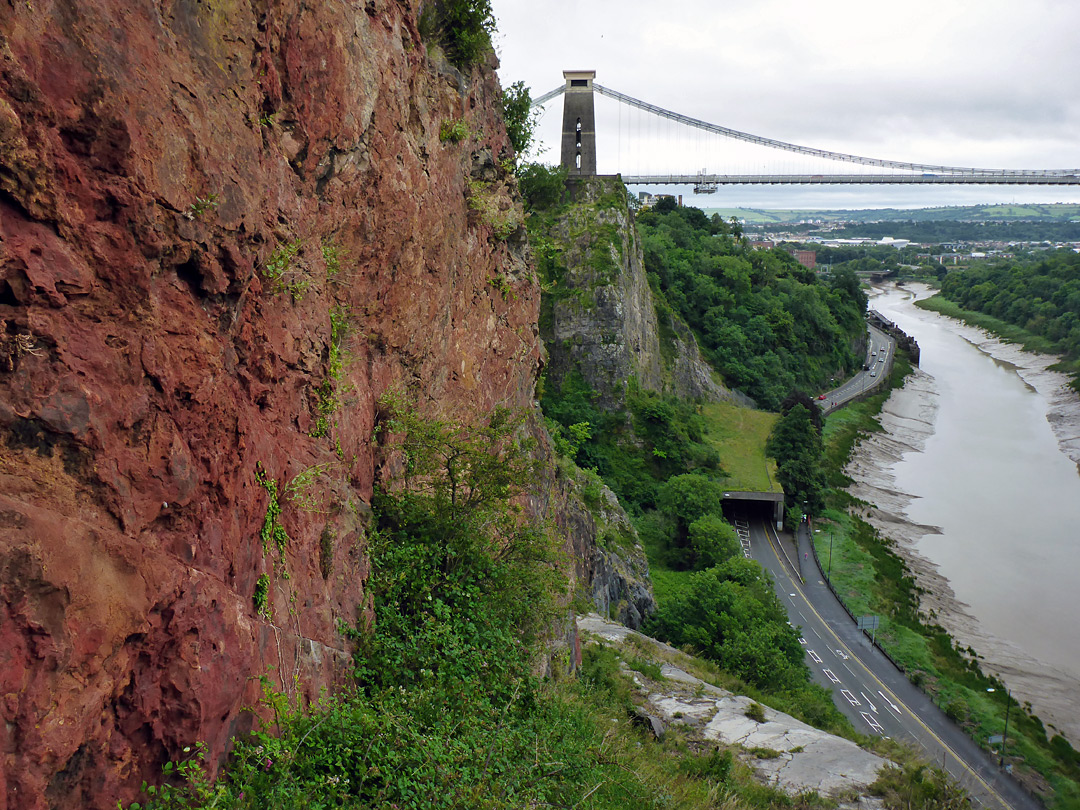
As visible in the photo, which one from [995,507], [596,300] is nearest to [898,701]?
[995,507]

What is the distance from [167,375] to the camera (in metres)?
5.27

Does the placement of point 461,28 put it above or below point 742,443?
above

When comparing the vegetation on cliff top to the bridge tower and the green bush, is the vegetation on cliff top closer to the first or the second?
the bridge tower

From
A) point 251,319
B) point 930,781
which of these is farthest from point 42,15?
point 930,781

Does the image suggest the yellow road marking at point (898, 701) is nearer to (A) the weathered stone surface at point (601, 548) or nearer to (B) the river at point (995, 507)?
(B) the river at point (995, 507)

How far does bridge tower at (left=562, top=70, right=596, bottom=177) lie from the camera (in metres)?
47.2

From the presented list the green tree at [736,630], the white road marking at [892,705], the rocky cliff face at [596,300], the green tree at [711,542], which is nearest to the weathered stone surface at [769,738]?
the green tree at [736,630]

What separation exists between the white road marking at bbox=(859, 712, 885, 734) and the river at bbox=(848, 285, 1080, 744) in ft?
20.2

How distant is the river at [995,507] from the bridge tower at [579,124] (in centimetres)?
2727

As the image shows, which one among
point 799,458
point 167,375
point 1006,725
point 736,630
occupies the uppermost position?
point 167,375

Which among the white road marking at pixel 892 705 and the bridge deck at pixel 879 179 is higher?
the bridge deck at pixel 879 179

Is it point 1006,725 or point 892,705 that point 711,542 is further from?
point 1006,725

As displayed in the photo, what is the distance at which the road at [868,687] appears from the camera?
83.0 feet

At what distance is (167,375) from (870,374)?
81162 millimetres
